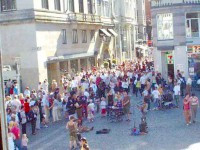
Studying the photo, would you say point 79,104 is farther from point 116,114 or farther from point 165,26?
point 165,26

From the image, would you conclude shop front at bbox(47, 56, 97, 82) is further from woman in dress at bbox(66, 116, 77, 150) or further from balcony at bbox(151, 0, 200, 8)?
woman in dress at bbox(66, 116, 77, 150)

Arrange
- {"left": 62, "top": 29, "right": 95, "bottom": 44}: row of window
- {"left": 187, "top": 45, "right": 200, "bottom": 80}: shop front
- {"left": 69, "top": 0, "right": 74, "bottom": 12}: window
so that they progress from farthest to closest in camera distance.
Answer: {"left": 69, "top": 0, "right": 74, "bottom": 12}: window, {"left": 62, "top": 29, "right": 95, "bottom": 44}: row of window, {"left": 187, "top": 45, "right": 200, "bottom": 80}: shop front

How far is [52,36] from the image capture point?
113ft

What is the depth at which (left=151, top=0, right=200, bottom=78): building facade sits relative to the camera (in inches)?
1240

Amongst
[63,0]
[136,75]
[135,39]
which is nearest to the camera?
[136,75]

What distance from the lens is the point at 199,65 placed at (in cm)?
3161

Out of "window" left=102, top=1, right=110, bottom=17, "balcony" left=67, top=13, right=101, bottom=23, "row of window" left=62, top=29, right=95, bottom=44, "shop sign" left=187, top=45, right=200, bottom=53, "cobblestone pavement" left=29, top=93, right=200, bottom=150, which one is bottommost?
"cobblestone pavement" left=29, top=93, right=200, bottom=150

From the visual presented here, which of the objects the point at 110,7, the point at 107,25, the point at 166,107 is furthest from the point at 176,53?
the point at 110,7

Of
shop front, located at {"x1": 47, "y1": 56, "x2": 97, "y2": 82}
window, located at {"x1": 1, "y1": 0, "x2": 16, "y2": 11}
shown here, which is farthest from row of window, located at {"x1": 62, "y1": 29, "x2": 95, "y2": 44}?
window, located at {"x1": 1, "y1": 0, "x2": 16, "y2": 11}

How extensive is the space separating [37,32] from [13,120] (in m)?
17.7

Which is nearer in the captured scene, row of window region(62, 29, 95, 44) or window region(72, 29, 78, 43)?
row of window region(62, 29, 95, 44)

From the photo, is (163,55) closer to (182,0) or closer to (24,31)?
(182,0)

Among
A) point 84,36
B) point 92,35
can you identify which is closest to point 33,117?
point 84,36

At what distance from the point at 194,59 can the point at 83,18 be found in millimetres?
13209
